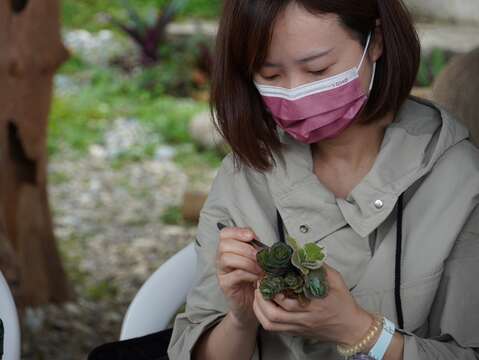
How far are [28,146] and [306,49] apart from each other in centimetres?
217

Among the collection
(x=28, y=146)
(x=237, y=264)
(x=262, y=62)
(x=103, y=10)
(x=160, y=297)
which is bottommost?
(x=103, y=10)

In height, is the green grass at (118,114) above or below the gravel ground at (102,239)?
below

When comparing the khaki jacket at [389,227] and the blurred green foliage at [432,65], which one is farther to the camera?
the blurred green foliage at [432,65]

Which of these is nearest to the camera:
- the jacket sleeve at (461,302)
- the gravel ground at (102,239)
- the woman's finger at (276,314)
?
the woman's finger at (276,314)

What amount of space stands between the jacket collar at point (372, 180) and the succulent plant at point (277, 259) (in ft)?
1.19

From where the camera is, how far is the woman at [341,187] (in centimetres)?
180

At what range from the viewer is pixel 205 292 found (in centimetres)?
198

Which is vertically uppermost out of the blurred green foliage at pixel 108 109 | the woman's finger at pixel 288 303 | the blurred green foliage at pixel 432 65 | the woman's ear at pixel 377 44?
the woman's ear at pixel 377 44

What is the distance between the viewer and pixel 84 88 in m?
7.56

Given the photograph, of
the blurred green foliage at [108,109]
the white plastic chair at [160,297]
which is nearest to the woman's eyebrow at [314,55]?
the white plastic chair at [160,297]

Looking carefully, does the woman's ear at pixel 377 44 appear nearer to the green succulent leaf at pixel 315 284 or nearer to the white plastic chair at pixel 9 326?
the green succulent leaf at pixel 315 284

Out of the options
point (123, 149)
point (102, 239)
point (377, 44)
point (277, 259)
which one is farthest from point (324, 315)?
point (123, 149)

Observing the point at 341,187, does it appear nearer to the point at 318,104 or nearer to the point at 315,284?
the point at 318,104

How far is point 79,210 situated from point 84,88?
2.21 m
